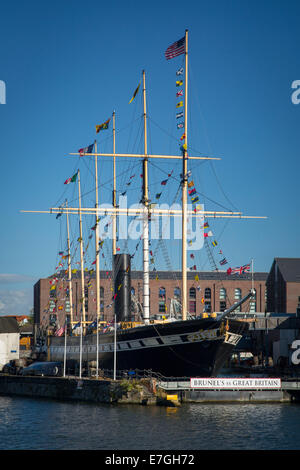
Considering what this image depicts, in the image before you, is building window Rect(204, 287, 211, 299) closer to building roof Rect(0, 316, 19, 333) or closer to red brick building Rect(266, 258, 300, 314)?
red brick building Rect(266, 258, 300, 314)

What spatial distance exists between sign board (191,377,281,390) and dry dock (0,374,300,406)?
188 mm

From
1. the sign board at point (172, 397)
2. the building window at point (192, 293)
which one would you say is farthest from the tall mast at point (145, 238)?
the building window at point (192, 293)

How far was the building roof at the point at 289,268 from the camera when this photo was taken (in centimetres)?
9669

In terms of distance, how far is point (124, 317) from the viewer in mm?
56312

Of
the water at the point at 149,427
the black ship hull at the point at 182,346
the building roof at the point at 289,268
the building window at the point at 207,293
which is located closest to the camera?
the water at the point at 149,427

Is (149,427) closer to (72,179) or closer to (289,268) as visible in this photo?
(72,179)

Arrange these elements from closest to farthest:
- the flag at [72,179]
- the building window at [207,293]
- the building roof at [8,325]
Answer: the building roof at [8,325], the flag at [72,179], the building window at [207,293]

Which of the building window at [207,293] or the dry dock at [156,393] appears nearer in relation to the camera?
the dry dock at [156,393]

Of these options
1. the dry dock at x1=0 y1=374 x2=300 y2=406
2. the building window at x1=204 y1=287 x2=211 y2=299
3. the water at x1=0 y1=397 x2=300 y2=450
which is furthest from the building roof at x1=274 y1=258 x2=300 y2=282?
the water at x1=0 y1=397 x2=300 y2=450

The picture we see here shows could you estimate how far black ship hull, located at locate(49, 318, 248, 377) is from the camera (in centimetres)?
4506

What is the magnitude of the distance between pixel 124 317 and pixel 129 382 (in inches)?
622

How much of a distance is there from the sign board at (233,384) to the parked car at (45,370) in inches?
500

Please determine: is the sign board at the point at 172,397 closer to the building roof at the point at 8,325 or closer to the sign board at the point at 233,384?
the sign board at the point at 233,384
